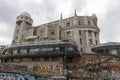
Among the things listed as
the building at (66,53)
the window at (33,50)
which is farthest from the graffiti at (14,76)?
the window at (33,50)

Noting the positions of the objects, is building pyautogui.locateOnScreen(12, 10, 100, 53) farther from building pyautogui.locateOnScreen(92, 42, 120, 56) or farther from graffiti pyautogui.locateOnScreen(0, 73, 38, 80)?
graffiti pyautogui.locateOnScreen(0, 73, 38, 80)

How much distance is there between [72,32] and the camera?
6294 cm

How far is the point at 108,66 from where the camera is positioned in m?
44.3

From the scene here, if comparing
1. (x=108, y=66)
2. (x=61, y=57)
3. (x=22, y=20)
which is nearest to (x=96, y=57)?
(x=108, y=66)

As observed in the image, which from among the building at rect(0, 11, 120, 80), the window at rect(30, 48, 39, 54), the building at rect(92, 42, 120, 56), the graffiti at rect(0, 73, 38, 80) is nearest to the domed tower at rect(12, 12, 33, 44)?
the building at rect(0, 11, 120, 80)

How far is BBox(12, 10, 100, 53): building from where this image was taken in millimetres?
61188

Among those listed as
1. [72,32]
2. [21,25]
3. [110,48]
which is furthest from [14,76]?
[21,25]

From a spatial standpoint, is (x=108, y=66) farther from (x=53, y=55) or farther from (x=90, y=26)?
(x=90, y=26)

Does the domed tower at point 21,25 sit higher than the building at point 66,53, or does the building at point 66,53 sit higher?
the domed tower at point 21,25

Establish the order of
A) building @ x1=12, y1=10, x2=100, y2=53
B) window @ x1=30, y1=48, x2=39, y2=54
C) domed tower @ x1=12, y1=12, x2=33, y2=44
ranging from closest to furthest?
1. window @ x1=30, y1=48, x2=39, y2=54
2. building @ x1=12, y1=10, x2=100, y2=53
3. domed tower @ x1=12, y1=12, x2=33, y2=44

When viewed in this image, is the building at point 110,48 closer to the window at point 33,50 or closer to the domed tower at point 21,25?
the window at point 33,50

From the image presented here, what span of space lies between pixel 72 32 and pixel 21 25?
24.0 metres

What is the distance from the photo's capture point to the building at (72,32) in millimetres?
61188

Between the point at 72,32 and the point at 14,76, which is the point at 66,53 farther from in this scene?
the point at 72,32
